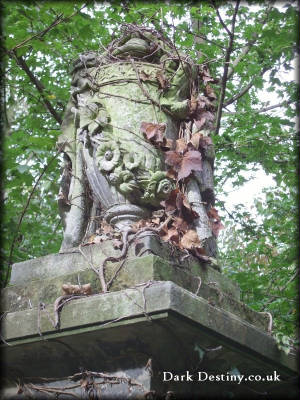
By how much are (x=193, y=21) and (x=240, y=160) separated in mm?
2553

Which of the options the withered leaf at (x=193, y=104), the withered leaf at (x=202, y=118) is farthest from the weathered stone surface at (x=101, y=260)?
the withered leaf at (x=193, y=104)

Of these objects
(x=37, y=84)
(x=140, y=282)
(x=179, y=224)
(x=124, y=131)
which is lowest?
(x=140, y=282)

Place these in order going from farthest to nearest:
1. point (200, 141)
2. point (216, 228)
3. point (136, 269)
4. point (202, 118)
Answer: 1. point (202, 118)
2. point (200, 141)
3. point (216, 228)
4. point (136, 269)

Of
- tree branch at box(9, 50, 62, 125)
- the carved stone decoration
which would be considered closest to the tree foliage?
tree branch at box(9, 50, 62, 125)

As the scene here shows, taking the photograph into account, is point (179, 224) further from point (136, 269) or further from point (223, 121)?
point (223, 121)

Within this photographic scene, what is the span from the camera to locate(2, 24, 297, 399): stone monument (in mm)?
2670

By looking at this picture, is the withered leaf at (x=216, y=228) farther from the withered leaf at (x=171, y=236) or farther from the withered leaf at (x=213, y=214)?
the withered leaf at (x=171, y=236)

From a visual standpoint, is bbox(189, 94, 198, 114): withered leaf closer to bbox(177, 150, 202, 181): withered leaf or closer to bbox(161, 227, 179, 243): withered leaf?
bbox(177, 150, 202, 181): withered leaf

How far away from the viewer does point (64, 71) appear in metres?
8.85

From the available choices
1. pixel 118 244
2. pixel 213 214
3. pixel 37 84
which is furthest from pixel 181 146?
pixel 37 84

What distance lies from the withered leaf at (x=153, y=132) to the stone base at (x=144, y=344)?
4.11 ft

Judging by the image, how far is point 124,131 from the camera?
11.9ft

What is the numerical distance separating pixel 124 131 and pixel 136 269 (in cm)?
118

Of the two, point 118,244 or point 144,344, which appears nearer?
point 144,344
